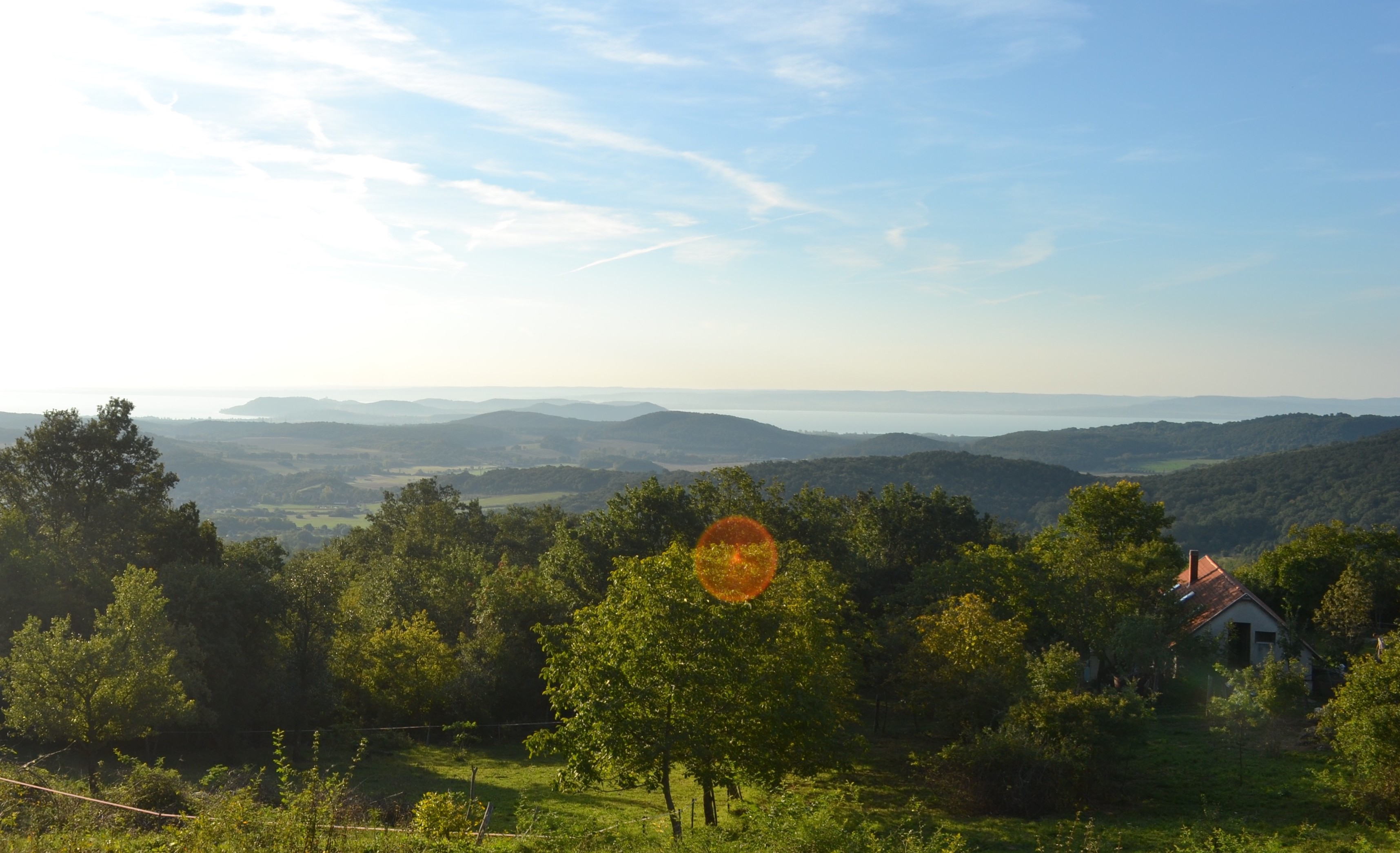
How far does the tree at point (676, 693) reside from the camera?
Answer: 594 inches

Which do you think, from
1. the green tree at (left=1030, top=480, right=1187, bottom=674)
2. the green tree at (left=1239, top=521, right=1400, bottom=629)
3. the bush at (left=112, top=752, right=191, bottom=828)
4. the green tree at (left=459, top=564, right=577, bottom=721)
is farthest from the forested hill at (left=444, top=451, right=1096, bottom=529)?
the bush at (left=112, top=752, right=191, bottom=828)

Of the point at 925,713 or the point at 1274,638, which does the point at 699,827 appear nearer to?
the point at 925,713

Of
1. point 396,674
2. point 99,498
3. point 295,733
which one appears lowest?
point 295,733

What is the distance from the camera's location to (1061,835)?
16.5 m

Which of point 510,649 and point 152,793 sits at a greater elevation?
point 152,793

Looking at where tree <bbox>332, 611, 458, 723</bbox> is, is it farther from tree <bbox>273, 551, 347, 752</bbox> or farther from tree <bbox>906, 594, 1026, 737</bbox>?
tree <bbox>906, 594, 1026, 737</bbox>

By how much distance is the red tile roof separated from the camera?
36.5m

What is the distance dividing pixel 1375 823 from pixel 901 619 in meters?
15.0

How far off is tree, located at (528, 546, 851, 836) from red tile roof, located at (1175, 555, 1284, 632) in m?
27.3

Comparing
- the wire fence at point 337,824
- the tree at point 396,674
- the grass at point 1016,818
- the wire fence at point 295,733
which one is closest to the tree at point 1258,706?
the grass at point 1016,818

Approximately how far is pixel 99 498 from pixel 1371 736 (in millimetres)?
43827

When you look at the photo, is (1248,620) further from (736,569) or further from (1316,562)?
(736,569)

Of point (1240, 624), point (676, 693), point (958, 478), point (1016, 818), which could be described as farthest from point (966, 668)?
point (958, 478)

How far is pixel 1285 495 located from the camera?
126 m
